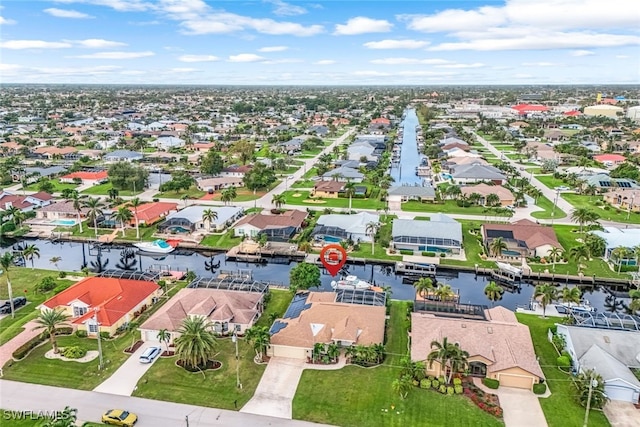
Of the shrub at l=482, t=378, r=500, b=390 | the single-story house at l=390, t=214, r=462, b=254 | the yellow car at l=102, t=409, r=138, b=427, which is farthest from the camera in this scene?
the single-story house at l=390, t=214, r=462, b=254

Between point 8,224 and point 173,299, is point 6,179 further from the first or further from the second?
point 173,299

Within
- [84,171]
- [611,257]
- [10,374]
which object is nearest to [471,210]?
[611,257]

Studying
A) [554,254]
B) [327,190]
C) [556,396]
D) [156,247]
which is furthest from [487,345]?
[327,190]

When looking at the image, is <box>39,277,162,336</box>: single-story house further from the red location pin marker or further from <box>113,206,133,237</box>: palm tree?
<box>113,206,133,237</box>: palm tree

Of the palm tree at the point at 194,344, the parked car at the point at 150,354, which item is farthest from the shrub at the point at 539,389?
the parked car at the point at 150,354

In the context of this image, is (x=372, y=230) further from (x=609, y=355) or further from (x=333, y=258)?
(x=609, y=355)

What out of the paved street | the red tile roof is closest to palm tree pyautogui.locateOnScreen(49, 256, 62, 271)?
the red tile roof
